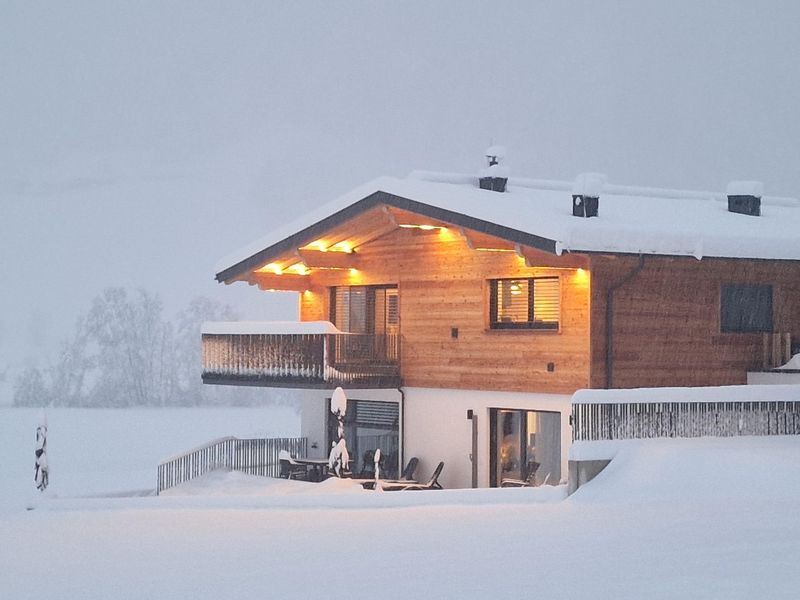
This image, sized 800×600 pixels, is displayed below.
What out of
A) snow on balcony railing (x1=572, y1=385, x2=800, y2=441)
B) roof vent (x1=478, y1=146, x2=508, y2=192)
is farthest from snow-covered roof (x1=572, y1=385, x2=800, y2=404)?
roof vent (x1=478, y1=146, x2=508, y2=192)

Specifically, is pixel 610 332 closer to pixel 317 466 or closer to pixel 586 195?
pixel 586 195

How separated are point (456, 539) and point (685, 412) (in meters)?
6.00

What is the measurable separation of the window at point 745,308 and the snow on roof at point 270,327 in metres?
6.96

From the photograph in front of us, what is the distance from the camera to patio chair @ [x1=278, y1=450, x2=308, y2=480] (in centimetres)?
2488

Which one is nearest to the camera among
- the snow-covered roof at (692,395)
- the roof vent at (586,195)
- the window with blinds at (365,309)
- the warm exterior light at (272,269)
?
the snow-covered roof at (692,395)

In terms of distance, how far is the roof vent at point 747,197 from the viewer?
Result: 83.6 ft

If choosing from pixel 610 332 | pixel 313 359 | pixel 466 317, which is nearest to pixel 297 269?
pixel 313 359

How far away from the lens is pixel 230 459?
2688 centimetres

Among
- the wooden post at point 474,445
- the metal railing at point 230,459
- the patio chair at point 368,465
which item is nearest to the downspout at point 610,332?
the wooden post at point 474,445

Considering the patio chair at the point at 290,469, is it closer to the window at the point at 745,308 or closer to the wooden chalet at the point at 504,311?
the wooden chalet at the point at 504,311

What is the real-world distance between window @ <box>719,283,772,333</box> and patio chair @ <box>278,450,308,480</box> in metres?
8.27

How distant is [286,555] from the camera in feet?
45.1

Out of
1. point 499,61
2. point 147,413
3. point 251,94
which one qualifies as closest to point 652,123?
point 499,61

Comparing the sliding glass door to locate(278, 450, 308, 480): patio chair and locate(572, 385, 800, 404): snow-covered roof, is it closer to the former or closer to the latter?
locate(572, 385, 800, 404): snow-covered roof
